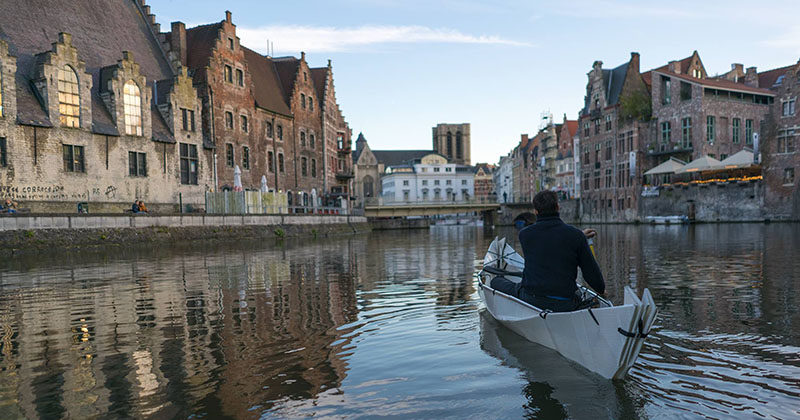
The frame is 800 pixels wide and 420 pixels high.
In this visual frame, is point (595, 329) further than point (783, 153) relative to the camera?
No

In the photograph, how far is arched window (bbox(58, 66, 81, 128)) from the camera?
29.2 meters

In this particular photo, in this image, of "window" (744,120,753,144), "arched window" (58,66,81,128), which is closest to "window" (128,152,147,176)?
"arched window" (58,66,81,128)

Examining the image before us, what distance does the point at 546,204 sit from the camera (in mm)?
6203

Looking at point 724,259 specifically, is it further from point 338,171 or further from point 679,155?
point 338,171

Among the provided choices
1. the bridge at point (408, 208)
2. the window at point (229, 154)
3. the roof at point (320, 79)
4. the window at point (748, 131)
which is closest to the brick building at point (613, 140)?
the window at point (748, 131)

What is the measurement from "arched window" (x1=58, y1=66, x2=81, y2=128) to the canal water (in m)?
19.5

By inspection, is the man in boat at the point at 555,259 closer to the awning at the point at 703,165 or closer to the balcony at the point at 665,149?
the awning at the point at 703,165

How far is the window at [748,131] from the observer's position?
5703 cm

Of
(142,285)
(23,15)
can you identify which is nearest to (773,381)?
(142,285)

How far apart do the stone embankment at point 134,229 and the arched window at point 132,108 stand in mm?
7516

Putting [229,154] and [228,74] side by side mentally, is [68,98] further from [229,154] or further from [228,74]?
[228,74]

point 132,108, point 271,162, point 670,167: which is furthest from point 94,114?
point 670,167

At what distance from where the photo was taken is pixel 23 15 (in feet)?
101

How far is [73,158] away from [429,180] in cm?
9999
